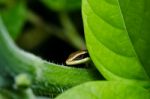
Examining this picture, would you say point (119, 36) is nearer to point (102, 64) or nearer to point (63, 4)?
point (102, 64)

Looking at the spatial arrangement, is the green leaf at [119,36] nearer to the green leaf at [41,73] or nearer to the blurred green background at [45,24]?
the green leaf at [41,73]

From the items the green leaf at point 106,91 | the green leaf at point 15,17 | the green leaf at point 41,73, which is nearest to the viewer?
the green leaf at point 106,91

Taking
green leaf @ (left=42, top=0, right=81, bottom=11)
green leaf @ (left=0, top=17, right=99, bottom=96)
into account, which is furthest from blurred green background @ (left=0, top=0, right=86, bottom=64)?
green leaf @ (left=0, top=17, right=99, bottom=96)

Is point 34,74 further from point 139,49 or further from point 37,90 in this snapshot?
point 139,49

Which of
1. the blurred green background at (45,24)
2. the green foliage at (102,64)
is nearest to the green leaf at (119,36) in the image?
the green foliage at (102,64)

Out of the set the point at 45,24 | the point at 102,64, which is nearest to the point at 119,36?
the point at 102,64

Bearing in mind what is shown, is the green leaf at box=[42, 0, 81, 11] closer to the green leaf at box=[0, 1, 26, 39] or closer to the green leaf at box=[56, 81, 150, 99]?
the green leaf at box=[0, 1, 26, 39]

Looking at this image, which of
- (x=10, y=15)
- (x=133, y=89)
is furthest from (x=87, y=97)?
(x=10, y=15)
